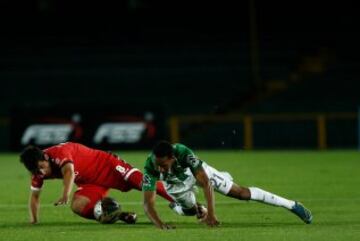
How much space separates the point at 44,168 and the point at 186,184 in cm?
160

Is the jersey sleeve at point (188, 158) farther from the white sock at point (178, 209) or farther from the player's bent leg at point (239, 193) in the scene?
the white sock at point (178, 209)

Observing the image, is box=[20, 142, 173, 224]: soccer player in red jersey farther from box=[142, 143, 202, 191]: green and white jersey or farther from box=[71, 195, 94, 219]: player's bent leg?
box=[142, 143, 202, 191]: green and white jersey

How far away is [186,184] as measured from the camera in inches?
433

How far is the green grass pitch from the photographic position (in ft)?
33.0

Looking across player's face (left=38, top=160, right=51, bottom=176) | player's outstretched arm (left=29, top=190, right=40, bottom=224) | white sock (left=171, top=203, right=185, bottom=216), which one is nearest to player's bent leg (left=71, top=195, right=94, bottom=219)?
player's outstretched arm (left=29, top=190, right=40, bottom=224)

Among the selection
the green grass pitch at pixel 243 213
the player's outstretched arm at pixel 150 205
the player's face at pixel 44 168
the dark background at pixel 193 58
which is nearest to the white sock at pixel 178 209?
the green grass pitch at pixel 243 213

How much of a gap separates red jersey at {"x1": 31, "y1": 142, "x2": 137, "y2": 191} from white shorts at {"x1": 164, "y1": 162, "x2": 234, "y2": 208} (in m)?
0.98

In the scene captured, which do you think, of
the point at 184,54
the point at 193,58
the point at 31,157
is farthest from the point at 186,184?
the point at 184,54

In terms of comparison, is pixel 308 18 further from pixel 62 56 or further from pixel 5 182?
pixel 5 182

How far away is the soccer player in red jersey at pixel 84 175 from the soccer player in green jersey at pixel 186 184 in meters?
0.45

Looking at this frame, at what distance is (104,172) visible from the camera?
12.0 metres

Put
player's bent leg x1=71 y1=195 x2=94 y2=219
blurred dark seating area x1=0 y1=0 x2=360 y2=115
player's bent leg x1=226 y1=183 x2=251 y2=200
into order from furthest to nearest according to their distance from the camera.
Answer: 1. blurred dark seating area x1=0 y1=0 x2=360 y2=115
2. player's bent leg x1=71 y1=195 x2=94 y2=219
3. player's bent leg x1=226 y1=183 x2=251 y2=200

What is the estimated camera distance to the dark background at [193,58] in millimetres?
32125

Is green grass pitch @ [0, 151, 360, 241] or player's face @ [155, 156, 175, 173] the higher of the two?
player's face @ [155, 156, 175, 173]
